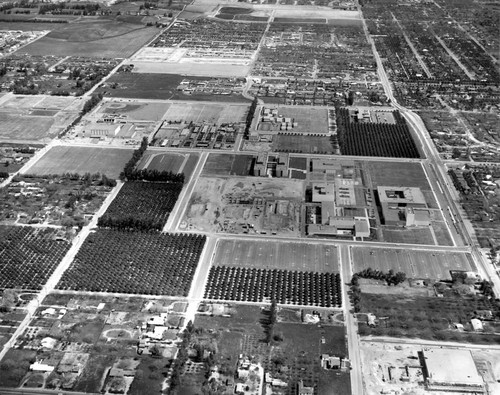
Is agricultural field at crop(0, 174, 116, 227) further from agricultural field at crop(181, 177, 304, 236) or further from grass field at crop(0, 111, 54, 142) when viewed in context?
grass field at crop(0, 111, 54, 142)

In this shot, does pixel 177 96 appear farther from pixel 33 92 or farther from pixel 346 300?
pixel 346 300

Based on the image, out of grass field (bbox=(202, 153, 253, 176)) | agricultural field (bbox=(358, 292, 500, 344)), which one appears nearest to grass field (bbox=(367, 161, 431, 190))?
grass field (bbox=(202, 153, 253, 176))

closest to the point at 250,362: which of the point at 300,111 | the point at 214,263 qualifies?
the point at 214,263

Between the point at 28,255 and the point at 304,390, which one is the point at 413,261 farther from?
the point at 28,255

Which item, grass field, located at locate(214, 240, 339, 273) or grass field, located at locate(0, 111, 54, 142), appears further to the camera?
grass field, located at locate(0, 111, 54, 142)

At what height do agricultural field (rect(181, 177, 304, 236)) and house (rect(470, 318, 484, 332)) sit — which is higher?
house (rect(470, 318, 484, 332))

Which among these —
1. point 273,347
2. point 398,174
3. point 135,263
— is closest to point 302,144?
point 398,174

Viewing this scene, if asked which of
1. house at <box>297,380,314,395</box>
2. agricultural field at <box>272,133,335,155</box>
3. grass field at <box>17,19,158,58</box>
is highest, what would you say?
house at <box>297,380,314,395</box>
